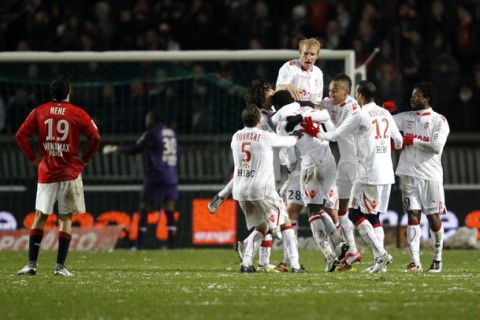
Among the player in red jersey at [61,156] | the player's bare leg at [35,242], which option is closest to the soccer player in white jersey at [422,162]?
the player in red jersey at [61,156]

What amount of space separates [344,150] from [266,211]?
4.83ft

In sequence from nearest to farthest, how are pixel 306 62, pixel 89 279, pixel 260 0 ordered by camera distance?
pixel 89 279 < pixel 306 62 < pixel 260 0

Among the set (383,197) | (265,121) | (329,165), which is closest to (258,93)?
(265,121)

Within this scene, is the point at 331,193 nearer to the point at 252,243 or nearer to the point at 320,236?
the point at 320,236

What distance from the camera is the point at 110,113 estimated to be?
23.9 m

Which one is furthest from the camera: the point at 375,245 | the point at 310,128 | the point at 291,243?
the point at 291,243

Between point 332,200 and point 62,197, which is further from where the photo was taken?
point 332,200

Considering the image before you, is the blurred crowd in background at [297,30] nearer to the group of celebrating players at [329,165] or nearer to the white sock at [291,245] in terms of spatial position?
the group of celebrating players at [329,165]

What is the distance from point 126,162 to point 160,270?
7.76m

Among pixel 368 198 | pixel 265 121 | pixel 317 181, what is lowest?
pixel 368 198

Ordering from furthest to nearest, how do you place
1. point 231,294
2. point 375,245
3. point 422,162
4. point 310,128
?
point 422,162 → point 310,128 → point 375,245 → point 231,294

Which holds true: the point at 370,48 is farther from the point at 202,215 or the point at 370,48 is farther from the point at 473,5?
the point at 202,215

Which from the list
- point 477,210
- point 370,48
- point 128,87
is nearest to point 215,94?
point 128,87

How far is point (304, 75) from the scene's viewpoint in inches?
633
